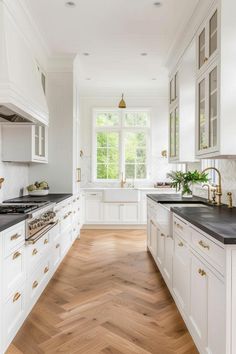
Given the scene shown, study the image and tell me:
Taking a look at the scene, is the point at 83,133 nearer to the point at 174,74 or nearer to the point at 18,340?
the point at 174,74

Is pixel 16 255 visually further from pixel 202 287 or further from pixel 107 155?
pixel 107 155

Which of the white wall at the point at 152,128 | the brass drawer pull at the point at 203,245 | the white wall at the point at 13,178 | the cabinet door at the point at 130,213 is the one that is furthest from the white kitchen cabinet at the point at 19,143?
the white wall at the point at 152,128

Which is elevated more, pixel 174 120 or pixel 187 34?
pixel 187 34

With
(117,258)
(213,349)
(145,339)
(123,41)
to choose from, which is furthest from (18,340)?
(123,41)

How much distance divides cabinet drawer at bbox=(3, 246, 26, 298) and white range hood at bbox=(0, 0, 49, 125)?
1228 mm

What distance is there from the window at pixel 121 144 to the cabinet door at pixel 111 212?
820 mm

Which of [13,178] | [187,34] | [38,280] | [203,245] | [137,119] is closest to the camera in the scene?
[203,245]

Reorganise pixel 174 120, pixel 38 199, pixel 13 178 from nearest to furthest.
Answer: pixel 38 199
pixel 13 178
pixel 174 120

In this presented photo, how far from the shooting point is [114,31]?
4090 mm

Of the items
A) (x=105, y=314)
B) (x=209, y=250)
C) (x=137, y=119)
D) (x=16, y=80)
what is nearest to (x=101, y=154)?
(x=137, y=119)

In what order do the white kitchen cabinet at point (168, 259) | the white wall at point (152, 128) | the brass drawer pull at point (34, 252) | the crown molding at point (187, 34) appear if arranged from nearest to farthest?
the brass drawer pull at point (34, 252)
the white kitchen cabinet at point (168, 259)
the crown molding at point (187, 34)
the white wall at point (152, 128)

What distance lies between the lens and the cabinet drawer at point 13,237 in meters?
2.11

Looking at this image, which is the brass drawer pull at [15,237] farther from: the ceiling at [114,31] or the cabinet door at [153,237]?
the ceiling at [114,31]

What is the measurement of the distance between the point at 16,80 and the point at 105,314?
7.15 ft
